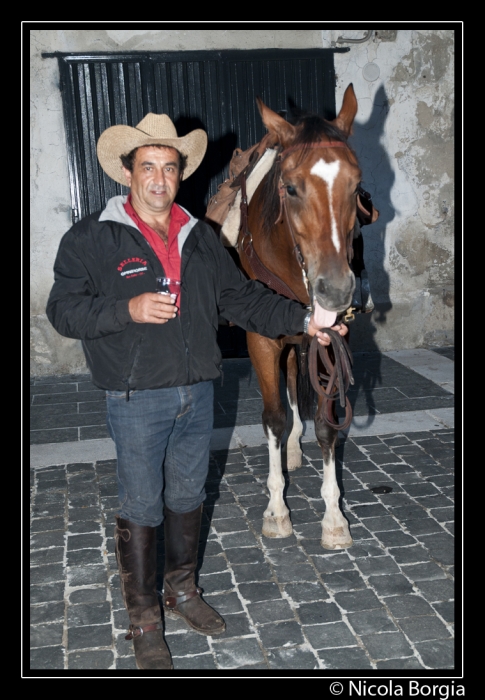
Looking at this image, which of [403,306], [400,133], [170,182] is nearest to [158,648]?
[170,182]

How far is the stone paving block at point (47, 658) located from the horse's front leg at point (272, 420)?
144 cm

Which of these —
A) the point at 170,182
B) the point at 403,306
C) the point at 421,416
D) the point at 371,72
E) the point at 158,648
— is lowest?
the point at 158,648

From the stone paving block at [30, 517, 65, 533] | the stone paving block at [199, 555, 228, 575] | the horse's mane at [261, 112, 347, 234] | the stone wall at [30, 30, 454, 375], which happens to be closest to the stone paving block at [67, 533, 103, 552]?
the stone paving block at [30, 517, 65, 533]

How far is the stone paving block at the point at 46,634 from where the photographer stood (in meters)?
3.21

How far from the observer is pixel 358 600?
11.3ft

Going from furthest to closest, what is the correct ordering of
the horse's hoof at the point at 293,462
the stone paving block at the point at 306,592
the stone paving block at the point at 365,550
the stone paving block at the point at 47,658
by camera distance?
the horse's hoof at the point at 293,462
the stone paving block at the point at 365,550
the stone paving block at the point at 306,592
the stone paving block at the point at 47,658

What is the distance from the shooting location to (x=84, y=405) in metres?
6.81

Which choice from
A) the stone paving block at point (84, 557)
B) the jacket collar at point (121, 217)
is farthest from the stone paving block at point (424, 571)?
the jacket collar at point (121, 217)

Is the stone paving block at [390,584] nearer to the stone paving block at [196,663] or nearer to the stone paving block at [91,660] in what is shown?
the stone paving block at [196,663]

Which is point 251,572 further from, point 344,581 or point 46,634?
point 46,634

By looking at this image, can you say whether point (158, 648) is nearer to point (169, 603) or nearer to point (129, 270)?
point (169, 603)

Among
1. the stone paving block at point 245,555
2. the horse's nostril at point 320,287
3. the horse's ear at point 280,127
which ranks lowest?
the stone paving block at point 245,555

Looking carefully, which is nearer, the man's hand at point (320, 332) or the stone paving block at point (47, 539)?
the man's hand at point (320, 332)
